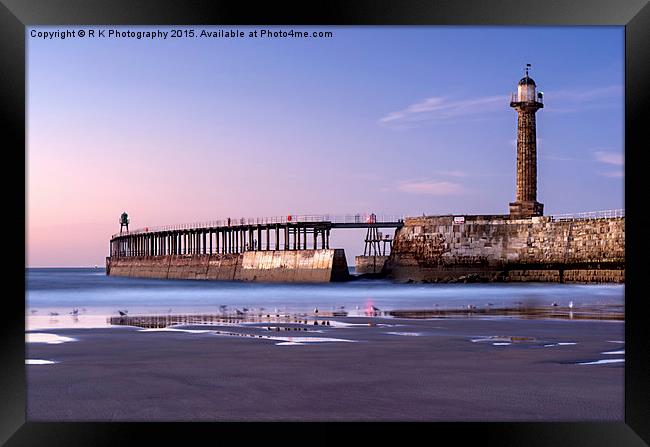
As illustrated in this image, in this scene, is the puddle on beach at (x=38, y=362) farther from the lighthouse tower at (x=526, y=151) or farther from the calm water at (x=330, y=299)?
the lighthouse tower at (x=526, y=151)

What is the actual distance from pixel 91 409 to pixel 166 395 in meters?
0.92

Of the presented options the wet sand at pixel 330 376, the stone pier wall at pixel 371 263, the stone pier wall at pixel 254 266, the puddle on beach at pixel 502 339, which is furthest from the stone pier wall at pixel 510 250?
the wet sand at pixel 330 376

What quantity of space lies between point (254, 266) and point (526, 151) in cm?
2185

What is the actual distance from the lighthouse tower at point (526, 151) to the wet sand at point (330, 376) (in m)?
37.9

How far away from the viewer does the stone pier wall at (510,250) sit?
150 ft

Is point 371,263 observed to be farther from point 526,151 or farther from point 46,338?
point 46,338

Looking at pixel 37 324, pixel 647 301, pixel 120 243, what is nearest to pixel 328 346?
pixel 647 301

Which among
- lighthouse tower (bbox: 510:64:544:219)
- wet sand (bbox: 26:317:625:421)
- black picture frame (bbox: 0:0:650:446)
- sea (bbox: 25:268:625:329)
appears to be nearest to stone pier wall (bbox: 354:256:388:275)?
sea (bbox: 25:268:625:329)


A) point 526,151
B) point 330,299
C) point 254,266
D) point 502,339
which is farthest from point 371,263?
point 502,339

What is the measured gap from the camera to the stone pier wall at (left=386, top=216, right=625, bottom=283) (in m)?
45.6

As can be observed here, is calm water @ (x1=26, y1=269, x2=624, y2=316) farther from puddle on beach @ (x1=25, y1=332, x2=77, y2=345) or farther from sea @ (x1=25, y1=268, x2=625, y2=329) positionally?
puddle on beach @ (x1=25, y1=332, x2=77, y2=345)

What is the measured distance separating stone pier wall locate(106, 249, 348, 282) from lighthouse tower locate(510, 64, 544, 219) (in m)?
12.2

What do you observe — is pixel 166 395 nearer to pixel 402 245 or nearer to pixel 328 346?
pixel 328 346
